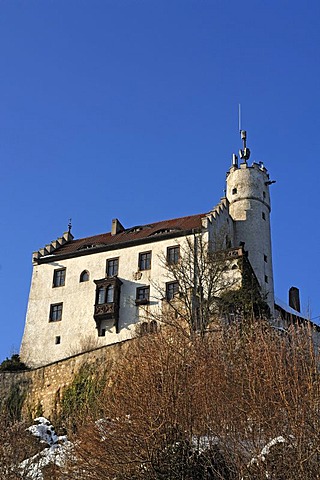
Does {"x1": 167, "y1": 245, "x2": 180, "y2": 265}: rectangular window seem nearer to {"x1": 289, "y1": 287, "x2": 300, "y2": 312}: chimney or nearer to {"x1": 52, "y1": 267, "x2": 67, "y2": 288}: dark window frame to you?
{"x1": 52, "y1": 267, "x2": 67, "y2": 288}: dark window frame

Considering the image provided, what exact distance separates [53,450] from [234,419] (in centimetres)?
767

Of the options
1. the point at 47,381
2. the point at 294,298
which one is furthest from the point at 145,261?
the point at 294,298

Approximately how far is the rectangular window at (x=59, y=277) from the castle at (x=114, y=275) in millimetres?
67

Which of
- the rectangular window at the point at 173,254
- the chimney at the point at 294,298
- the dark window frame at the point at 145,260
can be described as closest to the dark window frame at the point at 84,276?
the dark window frame at the point at 145,260

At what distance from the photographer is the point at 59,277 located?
49.7m

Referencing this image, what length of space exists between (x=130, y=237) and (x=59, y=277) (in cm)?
550

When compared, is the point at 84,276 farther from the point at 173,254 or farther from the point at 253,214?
the point at 253,214

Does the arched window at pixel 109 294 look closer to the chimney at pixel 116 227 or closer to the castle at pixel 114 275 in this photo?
the castle at pixel 114 275

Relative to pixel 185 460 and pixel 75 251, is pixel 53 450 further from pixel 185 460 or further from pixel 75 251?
pixel 75 251

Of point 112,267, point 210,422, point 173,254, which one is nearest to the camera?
point 210,422

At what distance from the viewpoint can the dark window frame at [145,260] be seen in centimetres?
4688

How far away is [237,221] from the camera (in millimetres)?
53438

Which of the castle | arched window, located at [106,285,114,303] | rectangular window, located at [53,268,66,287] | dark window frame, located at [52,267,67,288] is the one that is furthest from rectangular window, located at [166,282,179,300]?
rectangular window, located at [53,268,66,287]

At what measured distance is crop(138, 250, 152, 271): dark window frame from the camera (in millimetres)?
46875
